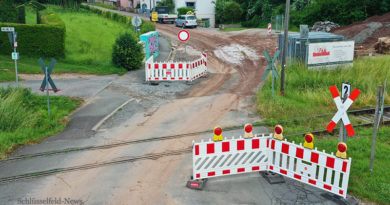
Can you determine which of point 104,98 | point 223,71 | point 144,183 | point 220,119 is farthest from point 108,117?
point 223,71

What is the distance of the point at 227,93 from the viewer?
16844 millimetres

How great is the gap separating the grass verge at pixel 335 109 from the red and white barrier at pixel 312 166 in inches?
23.8

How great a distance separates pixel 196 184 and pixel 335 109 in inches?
301

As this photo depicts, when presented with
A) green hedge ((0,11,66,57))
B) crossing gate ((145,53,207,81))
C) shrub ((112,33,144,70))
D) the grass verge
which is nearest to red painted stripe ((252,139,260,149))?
the grass verge

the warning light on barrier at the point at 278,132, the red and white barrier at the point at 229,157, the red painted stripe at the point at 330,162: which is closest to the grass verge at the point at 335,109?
the red painted stripe at the point at 330,162

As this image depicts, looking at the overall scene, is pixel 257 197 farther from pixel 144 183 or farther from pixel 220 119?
pixel 220 119

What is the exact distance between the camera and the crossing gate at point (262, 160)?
7.79m

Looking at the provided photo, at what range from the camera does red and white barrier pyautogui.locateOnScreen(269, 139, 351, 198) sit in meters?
7.53

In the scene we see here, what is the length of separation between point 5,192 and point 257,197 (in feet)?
17.8

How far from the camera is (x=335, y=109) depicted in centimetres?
1373

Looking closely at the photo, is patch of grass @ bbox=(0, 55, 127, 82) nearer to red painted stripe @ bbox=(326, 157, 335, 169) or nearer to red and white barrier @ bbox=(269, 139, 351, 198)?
red and white barrier @ bbox=(269, 139, 351, 198)

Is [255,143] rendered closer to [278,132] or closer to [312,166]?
[278,132]

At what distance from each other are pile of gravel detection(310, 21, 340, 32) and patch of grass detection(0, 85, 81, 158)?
28.7 meters

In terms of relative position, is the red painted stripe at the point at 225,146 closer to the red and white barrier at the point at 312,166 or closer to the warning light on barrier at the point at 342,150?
the red and white barrier at the point at 312,166
